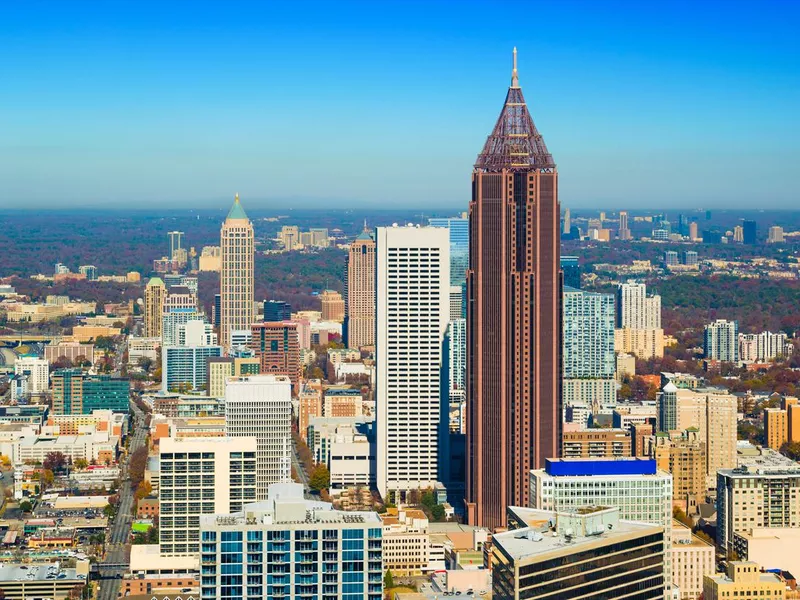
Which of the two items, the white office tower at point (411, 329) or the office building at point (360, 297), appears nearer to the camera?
the white office tower at point (411, 329)

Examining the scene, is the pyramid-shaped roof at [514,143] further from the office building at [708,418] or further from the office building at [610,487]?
the office building at [610,487]

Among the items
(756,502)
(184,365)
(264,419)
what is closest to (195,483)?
(264,419)

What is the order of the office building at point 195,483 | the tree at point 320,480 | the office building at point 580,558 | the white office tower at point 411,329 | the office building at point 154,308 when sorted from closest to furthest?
the office building at point 580,558
the office building at point 195,483
the white office tower at point 411,329
the tree at point 320,480
the office building at point 154,308

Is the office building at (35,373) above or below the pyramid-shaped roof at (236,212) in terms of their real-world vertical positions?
below

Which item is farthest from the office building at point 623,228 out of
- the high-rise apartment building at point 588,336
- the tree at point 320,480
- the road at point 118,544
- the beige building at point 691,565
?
the beige building at point 691,565

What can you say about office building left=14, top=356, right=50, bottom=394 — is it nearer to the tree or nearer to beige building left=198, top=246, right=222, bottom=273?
the tree

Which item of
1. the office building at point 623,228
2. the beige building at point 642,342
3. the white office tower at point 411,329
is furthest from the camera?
the office building at point 623,228

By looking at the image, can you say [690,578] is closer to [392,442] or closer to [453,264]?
[392,442]

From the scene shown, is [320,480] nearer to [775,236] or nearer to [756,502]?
[756,502]

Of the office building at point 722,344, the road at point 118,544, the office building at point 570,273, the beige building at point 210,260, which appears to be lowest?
the road at point 118,544
